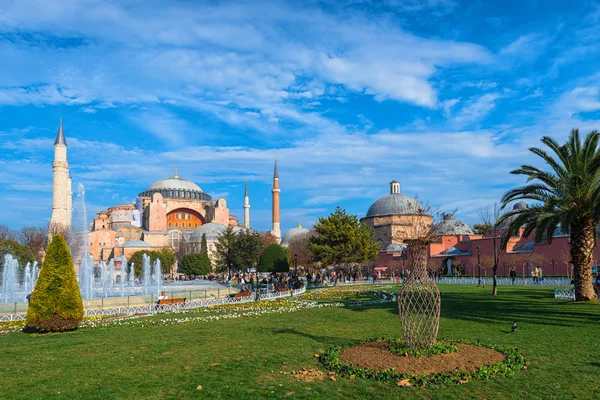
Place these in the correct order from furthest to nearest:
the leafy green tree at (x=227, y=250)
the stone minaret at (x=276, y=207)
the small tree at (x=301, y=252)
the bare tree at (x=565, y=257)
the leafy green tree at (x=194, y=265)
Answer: the stone minaret at (x=276, y=207), the small tree at (x=301, y=252), the leafy green tree at (x=194, y=265), the leafy green tree at (x=227, y=250), the bare tree at (x=565, y=257)

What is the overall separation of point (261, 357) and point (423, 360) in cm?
236

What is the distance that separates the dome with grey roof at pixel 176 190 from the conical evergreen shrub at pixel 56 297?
2454 inches

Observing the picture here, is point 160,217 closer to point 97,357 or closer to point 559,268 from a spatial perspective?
point 559,268

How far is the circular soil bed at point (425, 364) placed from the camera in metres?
5.64

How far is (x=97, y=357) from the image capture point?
7.40 m

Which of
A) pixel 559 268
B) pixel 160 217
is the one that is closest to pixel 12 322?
pixel 559 268

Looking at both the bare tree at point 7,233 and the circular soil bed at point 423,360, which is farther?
the bare tree at point 7,233

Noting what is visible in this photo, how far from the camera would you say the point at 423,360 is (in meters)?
6.15

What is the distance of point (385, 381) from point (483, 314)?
264 inches

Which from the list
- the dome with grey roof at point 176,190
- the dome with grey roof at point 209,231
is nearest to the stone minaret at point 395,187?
the dome with grey roof at point 209,231

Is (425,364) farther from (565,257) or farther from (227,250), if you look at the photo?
(227,250)

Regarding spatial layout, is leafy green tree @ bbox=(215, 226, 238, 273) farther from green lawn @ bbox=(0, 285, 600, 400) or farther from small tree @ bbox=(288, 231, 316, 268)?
green lawn @ bbox=(0, 285, 600, 400)

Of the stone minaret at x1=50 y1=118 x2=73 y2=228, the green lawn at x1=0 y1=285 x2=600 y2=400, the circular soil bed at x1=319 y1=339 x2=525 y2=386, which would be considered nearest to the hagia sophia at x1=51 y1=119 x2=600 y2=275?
the stone minaret at x1=50 y1=118 x2=73 y2=228

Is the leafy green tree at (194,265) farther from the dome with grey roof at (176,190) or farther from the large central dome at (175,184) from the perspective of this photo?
the large central dome at (175,184)
